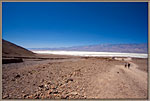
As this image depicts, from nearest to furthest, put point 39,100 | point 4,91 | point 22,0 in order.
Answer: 1. point 39,100
2. point 4,91
3. point 22,0

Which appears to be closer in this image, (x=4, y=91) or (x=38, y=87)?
(x=4, y=91)

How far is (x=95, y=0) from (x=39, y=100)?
3379mm

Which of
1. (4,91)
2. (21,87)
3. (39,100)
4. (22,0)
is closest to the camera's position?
(39,100)

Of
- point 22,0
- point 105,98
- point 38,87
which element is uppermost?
point 22,0

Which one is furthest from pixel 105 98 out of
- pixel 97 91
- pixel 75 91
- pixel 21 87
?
pixel 21 87

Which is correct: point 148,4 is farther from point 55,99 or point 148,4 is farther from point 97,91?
point 55,99

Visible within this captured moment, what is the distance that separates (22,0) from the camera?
130 inches

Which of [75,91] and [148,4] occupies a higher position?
[148,4]

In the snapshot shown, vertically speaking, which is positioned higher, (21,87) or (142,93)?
(21,87)

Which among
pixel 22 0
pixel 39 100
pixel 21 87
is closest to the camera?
pixel 39 100

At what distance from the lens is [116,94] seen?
3.18 metres

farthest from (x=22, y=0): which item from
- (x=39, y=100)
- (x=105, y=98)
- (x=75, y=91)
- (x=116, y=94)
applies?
(x=116, y=94)

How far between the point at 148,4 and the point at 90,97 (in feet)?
11.5

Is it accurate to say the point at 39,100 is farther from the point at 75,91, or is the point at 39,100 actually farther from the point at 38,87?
the point at 75,91
